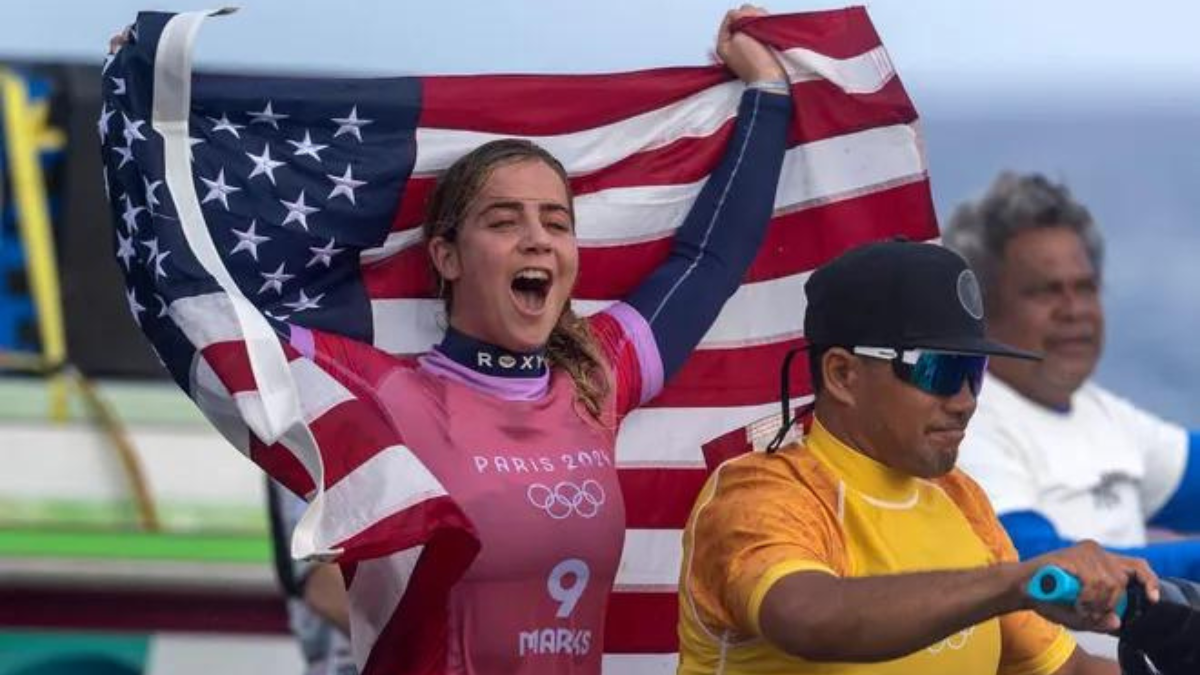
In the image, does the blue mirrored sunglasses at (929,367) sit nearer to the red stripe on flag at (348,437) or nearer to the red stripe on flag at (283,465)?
the red stripe on flag at (348,437)

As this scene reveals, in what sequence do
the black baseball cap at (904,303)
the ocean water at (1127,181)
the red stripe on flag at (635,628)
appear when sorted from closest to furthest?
the black baseball cap at (904,303) → the red stripe on flag at (635,628) → the ocean water at (1127,181)

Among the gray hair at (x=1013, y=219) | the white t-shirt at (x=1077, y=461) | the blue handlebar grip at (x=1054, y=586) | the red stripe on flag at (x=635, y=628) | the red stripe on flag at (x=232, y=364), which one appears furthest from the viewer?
the gray hair at (x=1013, y=219)

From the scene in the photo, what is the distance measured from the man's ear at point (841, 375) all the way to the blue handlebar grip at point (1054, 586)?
559 millimetres

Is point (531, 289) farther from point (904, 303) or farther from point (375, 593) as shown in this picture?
point (904, 303)

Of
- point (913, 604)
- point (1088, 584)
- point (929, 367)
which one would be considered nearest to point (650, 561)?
point (929, 367)

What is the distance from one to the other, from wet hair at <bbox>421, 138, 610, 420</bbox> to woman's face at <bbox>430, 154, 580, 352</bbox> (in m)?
0.02

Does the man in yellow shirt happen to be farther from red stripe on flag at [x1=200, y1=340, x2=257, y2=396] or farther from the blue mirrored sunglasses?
Answer: red stripe on flag at [x1=200, y1=340, x2=257, y2=396]

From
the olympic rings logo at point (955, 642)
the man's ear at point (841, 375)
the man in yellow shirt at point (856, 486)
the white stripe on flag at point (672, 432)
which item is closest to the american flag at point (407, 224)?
the white stripe on flag at point (672, 432)

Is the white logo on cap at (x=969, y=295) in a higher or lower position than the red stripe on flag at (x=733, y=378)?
higher

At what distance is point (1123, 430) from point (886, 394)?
2.23 meters

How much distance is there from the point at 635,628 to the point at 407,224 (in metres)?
0.73

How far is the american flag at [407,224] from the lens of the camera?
13.1 ft

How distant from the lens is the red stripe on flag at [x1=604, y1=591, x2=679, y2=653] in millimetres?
4480

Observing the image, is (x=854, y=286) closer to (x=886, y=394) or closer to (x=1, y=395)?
(x=886, y=394)
